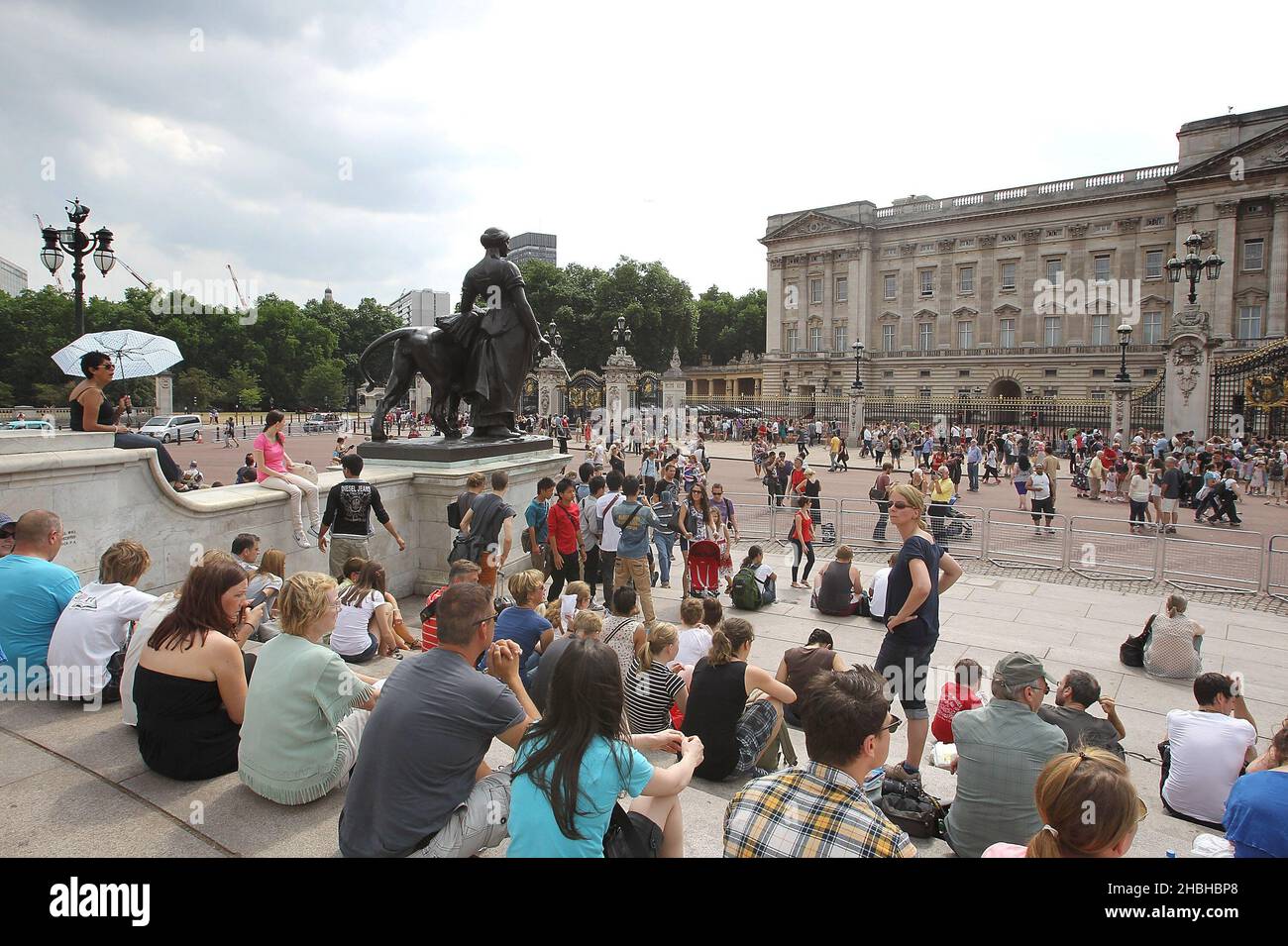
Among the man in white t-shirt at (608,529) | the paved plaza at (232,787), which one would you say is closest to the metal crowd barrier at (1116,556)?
the paved plaza at (232,787)

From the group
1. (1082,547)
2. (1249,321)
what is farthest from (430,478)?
(1249,321)

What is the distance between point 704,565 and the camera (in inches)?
357

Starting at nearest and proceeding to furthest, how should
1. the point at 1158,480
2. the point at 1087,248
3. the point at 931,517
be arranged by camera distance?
the point at 931,517, the point at 1158,480, the point at 1087,248

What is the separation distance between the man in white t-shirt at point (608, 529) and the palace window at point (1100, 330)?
5904cm

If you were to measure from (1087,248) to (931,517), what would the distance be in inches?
2172

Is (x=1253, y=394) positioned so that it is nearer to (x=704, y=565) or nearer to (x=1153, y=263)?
(x=704, y=565)

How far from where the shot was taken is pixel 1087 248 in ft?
187

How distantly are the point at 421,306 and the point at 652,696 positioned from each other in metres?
66.0

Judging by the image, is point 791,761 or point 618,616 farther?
point 618,616

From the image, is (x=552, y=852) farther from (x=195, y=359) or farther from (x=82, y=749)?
(x=195, y=359)

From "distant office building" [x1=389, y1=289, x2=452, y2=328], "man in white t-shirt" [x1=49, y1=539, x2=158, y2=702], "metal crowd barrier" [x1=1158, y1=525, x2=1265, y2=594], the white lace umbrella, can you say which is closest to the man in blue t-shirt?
"man in white t-shirt" [x1=49, y1=539, x2=158, y2=702]

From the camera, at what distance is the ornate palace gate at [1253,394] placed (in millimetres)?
27219
